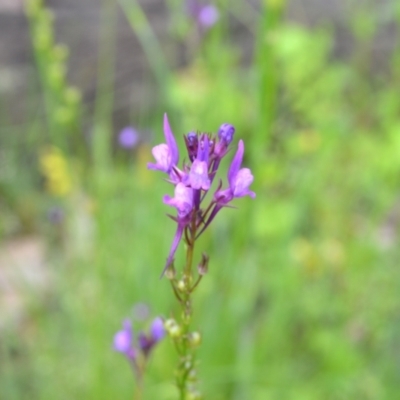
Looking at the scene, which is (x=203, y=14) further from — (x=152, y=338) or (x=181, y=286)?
(x=181, y=286)

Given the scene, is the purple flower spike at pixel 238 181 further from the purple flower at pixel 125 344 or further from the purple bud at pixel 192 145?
the purple flower at pixel 125 344

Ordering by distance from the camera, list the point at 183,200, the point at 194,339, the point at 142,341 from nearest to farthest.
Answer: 1. the point at 183,200
2. the point at 194,339
3. the point at 142,341

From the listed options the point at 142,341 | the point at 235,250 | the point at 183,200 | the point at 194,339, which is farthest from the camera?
the point at 235,250

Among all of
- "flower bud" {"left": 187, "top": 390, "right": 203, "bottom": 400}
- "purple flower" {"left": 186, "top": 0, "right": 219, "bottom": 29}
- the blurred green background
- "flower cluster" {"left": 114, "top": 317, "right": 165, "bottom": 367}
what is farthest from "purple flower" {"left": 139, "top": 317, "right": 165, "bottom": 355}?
"purple flower" {"left": 186, "top": 0, "right": 219, "bottom": 29}

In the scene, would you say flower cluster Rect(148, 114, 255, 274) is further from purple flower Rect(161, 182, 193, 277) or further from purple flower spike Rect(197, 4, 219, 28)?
purple flower spike Rect(197, 4, 219, 28)

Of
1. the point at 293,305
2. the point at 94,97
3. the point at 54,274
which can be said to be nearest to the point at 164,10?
the point at 94,97

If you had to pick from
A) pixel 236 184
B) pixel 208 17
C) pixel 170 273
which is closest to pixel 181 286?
pixel 170 273
